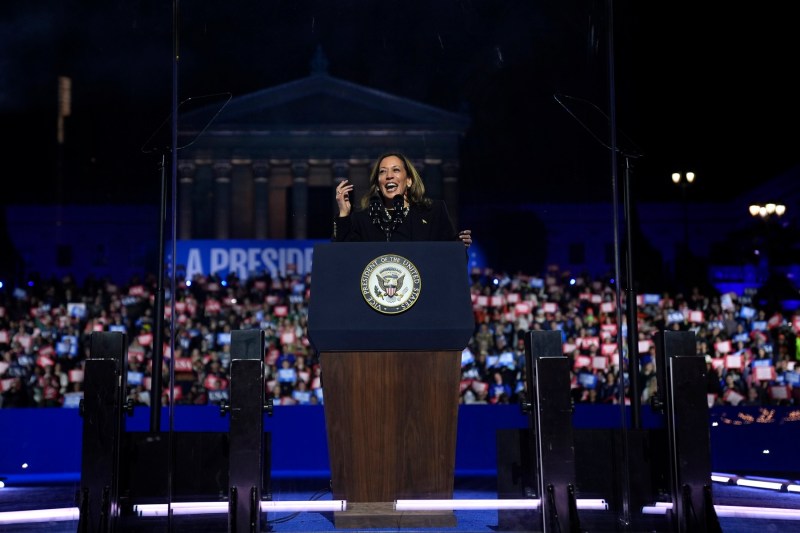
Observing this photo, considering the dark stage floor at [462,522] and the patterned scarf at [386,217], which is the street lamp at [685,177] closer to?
the dark stage floor at [462,522]

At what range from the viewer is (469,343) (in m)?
8.02

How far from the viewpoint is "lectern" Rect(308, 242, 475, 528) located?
3361mm

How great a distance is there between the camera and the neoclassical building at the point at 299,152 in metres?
10.2

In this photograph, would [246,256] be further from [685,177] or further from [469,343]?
[469,343]

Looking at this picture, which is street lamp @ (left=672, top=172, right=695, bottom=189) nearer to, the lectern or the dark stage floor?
the dark stage floor

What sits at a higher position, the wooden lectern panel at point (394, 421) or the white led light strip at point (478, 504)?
the wooden lectern panel at point (394, 421)

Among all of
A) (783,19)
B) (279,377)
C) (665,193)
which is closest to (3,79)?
(279,377)

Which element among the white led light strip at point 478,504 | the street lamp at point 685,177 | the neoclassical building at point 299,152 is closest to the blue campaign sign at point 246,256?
the neoclassical building at point 299,152

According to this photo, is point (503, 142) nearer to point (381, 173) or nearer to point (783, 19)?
point (783, 19)

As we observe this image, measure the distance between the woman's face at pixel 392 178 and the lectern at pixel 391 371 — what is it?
1.18 feet

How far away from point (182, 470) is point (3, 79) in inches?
309

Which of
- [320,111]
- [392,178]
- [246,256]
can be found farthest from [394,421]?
[246,256]

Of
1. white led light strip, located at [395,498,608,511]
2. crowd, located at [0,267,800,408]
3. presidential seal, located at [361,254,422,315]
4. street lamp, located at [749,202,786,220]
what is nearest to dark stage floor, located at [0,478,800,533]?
white led light strip, located at [395,498,608,511]

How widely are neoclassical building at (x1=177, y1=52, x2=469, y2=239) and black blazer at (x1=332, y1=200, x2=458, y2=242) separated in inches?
184
